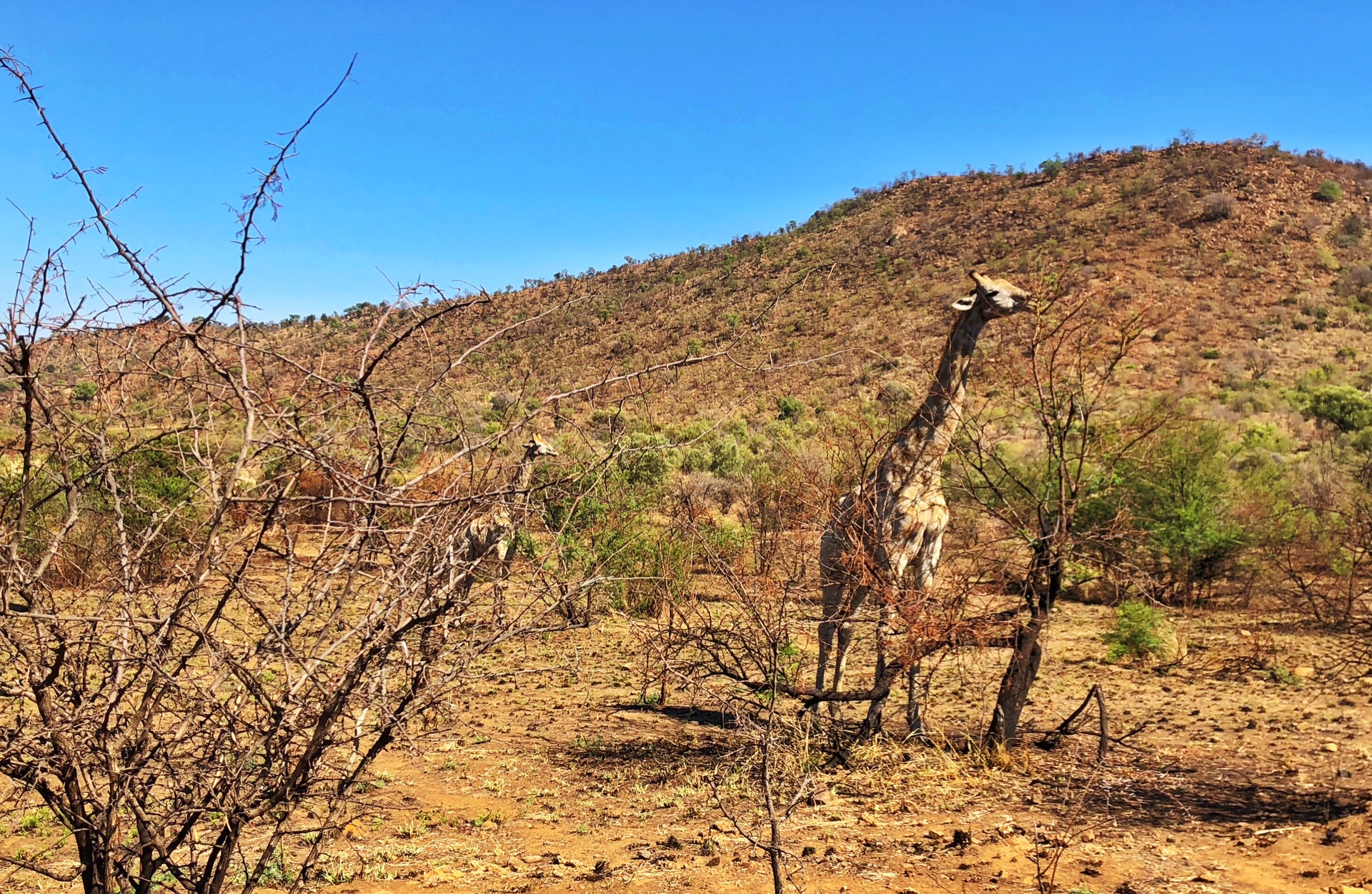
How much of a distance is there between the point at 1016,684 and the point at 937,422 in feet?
6.05

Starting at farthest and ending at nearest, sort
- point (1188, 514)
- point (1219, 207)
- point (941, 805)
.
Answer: point (1219, 207) < point (1188, 514) < point (941, 805)

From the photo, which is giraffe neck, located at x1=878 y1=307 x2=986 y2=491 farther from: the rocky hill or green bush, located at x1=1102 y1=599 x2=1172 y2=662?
the rocky hill

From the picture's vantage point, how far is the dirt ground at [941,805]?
16.4 ft

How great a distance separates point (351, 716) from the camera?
2.83 m

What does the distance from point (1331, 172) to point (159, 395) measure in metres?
51.4

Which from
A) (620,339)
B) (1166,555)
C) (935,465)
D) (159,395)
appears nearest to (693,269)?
(620,339)

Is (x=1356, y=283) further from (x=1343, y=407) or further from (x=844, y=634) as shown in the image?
(x=844, y=634)

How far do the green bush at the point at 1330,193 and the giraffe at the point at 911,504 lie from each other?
139 ft

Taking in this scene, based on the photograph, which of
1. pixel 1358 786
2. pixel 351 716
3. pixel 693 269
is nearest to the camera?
pixel 351 716

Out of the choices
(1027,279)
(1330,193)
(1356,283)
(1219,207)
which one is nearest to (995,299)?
(1027,279)

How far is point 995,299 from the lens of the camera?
7.24 meters

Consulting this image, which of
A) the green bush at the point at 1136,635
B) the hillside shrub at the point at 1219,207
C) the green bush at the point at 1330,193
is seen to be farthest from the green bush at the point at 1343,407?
the green bush at the point at 1330,193

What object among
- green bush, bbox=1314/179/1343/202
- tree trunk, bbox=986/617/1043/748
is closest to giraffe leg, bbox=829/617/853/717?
tree trunk, bbox=986/617/1043/748

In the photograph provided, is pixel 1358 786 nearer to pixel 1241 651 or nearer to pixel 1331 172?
pixel 1241 651
